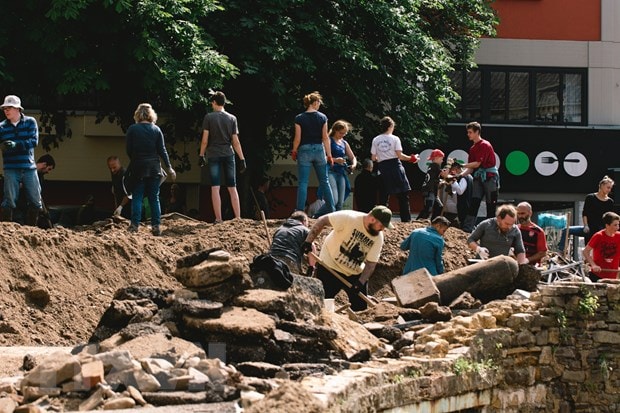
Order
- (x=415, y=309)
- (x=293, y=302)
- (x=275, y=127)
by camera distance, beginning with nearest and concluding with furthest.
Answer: (x=293, y=302), (x=415, y=309), (x=275, y=127)

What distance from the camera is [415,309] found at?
751 inches

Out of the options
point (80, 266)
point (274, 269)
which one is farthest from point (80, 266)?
point (274, 269)

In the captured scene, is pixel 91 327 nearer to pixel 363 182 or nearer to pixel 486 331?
pixel 486 331

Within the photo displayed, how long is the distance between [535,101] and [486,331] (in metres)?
22.3

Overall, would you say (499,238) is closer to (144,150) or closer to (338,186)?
(338,186)

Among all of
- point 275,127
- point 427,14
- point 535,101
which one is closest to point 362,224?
point 275,127

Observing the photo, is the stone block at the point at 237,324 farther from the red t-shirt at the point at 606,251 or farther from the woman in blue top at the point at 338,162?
the red t-shirt at the point at 606,251

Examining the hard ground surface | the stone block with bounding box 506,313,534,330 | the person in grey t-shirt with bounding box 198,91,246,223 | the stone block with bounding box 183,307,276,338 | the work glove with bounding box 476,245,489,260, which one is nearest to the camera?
the stone block with bounding box 183,307,276,338

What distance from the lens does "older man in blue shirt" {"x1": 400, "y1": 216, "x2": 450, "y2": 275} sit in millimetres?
19938

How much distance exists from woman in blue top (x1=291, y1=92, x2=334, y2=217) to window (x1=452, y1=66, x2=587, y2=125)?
1685cm

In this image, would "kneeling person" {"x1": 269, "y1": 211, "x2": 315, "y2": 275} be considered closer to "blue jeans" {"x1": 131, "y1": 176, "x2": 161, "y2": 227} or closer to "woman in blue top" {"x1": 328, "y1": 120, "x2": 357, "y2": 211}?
"blue jeans" {"x1": 131, "y1": 176, "x2": 161, "y2": 227}

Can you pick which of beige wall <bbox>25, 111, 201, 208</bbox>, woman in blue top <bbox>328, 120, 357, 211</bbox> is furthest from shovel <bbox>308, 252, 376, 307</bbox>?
beige wall <bbox>25, 111, 201, 208</bbox>

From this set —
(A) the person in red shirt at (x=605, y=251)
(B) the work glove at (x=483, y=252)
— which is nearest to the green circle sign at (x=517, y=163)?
(A) the person in red shirt at (x=605, y=251)

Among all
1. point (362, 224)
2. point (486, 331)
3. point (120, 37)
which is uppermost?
point (120, 37)
